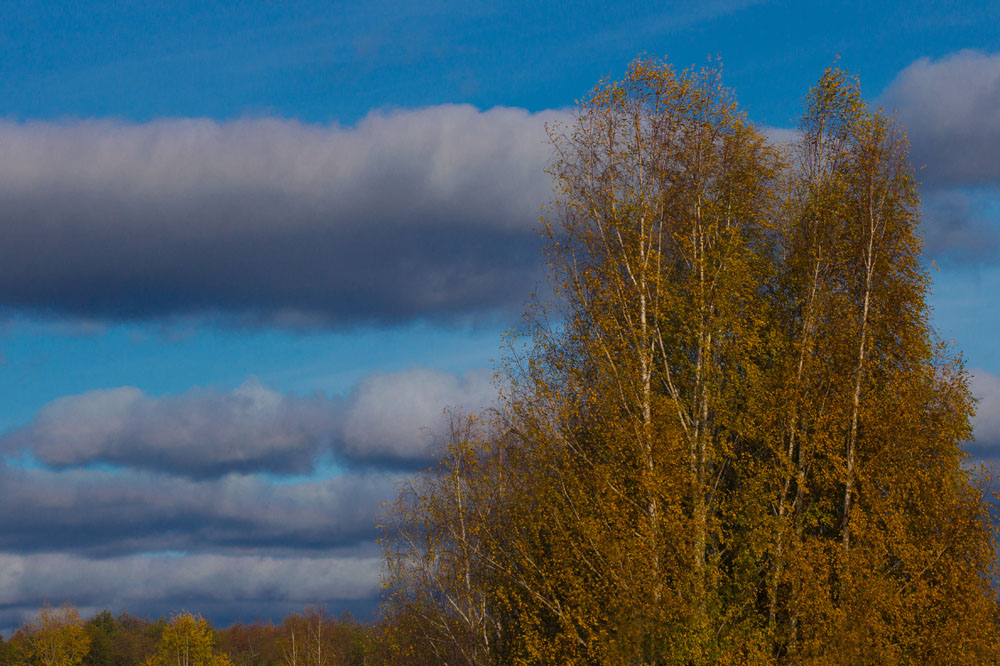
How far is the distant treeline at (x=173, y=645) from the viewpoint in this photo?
382ft

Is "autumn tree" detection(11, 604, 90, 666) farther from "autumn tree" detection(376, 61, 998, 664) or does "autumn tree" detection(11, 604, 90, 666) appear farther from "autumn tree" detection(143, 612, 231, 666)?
"autumn tree" detection(376, 61, 998, 664)

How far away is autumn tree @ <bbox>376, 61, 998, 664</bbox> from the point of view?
93.2 feet

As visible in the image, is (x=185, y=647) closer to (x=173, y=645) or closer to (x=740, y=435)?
(x=173, y=645)

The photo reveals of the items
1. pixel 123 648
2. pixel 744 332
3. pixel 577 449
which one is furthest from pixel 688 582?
pixel 123 648

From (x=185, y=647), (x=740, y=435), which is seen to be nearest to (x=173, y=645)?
(x=185, y=647)

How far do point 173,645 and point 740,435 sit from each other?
102m

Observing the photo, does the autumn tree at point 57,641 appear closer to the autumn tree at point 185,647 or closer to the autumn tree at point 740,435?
the autumn tree at point 185,647

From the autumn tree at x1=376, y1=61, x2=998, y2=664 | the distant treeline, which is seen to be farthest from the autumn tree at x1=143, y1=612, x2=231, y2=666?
the autumn tree at x1=376, y1=61, x2=998, y2=664

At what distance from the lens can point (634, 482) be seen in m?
29.7

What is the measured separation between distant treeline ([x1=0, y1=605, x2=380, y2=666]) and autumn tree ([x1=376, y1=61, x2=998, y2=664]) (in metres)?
66.7

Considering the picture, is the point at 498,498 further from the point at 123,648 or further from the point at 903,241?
the point at 123,648

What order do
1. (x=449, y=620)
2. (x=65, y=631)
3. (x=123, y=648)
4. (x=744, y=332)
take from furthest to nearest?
(x=123, y=648) < (x=65, y=631) < (x=449, y=620) < (x=744, y=332)

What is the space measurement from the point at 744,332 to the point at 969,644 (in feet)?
34.8

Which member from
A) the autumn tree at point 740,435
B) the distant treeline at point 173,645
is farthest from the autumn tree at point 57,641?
the autumn tree at point 740,435
